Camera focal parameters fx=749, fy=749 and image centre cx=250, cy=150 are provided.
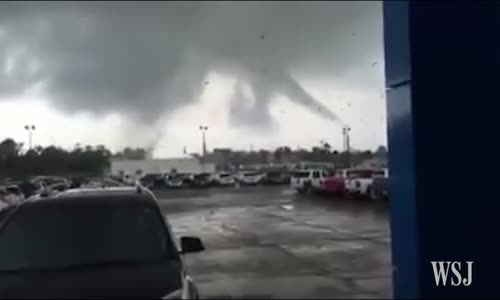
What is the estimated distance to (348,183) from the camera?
147 ft

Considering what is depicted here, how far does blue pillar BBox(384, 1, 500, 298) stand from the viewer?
5.27 meters

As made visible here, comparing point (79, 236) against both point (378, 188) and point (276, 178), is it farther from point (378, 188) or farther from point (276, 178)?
point (276, 178)

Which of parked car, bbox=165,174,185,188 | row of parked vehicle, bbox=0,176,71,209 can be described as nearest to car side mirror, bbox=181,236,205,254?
row of parked vehicle, bbox=0,176,71,209

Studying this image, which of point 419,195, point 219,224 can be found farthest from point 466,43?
point 219,224

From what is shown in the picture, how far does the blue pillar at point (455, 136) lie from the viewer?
17.3 feet

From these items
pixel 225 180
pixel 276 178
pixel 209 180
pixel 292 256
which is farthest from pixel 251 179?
pixel 292 256

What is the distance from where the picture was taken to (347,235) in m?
21.0

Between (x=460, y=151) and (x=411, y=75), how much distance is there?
646 mm

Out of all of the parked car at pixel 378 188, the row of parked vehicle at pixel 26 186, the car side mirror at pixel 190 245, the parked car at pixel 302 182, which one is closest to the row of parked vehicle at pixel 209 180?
the parked car at pixel 302 182

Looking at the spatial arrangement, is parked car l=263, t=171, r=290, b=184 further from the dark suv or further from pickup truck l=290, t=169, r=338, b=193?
the dark suv

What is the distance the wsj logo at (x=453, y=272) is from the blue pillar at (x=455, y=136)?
30mm

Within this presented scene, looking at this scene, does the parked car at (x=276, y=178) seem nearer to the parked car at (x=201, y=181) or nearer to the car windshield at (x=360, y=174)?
the parked car at (x=201, y=181)

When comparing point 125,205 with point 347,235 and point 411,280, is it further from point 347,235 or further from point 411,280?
point 347,235

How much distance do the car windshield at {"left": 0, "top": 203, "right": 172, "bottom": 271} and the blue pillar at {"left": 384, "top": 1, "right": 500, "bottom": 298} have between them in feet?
6.93
